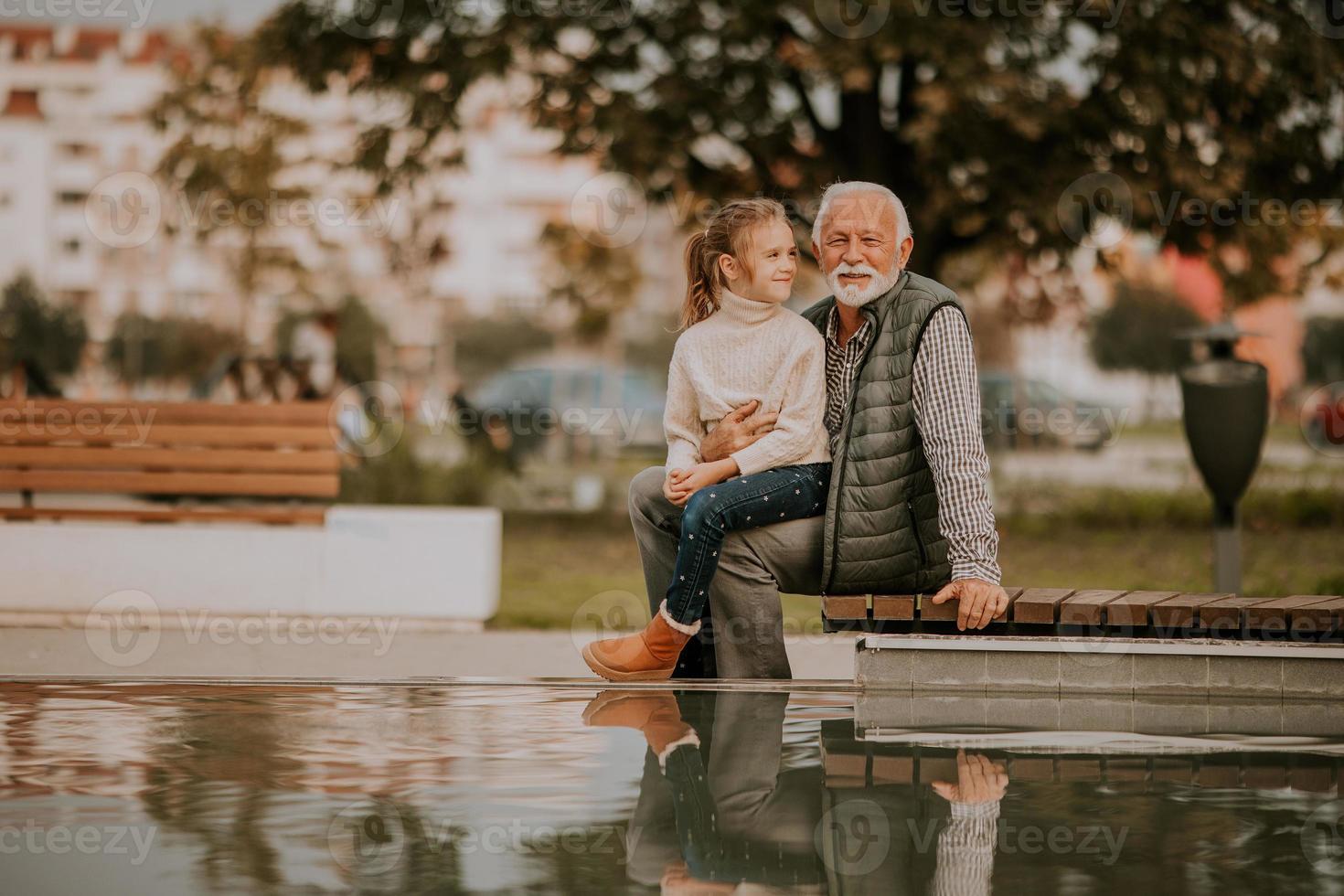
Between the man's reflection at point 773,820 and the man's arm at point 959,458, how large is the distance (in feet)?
2.72

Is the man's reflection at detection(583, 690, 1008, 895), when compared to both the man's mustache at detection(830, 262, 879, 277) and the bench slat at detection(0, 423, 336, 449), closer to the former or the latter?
the man's mustache at detection(830, 262, 879, 277)

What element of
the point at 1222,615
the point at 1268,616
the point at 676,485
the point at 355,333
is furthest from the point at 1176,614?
the point at 355,333

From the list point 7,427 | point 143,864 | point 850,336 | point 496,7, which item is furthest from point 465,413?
point 143,864

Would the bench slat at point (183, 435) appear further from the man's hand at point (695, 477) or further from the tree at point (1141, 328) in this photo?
the tree at point (1141, 328)

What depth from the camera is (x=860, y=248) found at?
5.12 metres

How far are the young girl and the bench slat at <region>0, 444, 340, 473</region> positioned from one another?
531 centimetres

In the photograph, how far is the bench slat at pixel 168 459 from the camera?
1016 centimetres

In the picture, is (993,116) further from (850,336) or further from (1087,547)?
(850,336)

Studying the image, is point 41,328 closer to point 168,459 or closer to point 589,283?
point 589,283

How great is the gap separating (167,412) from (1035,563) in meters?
7.07

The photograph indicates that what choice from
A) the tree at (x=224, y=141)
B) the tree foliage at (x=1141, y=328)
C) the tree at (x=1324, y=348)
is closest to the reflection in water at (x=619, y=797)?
the tree at (x=224, y=141)

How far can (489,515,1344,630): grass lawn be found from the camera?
11594 millimetres

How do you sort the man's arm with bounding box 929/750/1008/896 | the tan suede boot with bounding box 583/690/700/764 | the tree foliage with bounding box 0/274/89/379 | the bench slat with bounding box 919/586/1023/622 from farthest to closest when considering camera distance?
the tree foliage with bounding box 0/274/89/379
the bench slat with bounding box 919/586/1023/622
the tan suede boot with bounding box 583/690/700/764
the man's arm with bounding box 929/750/1008/896

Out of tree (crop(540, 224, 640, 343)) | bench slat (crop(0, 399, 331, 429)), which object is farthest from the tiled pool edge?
tree (crop(540, 224, 640, 343))
